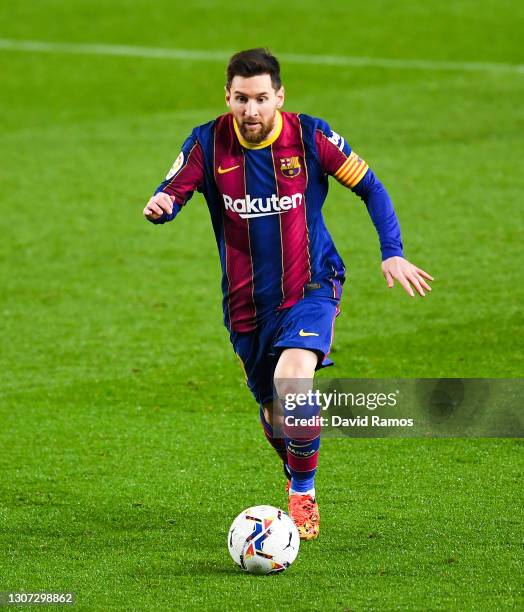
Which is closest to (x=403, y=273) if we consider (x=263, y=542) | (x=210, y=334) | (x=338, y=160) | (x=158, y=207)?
(x=338, y=160)

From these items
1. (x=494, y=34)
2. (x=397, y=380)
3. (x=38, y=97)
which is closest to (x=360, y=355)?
(x=397, y=380)

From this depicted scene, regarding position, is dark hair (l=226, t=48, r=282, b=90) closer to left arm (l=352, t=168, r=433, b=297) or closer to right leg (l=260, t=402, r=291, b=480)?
left arm (l=352, t=168, r=433, b=297)

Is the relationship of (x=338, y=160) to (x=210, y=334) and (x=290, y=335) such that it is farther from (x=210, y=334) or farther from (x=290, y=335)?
(x=210, y=334)

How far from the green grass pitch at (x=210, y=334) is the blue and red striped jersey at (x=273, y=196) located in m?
1.18

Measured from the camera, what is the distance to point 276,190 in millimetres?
6332

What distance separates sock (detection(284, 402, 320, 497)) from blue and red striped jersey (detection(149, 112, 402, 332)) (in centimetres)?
58

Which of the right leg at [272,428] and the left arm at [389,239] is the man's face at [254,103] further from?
the right leg at [272,428]

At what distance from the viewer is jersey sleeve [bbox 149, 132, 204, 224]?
631cm

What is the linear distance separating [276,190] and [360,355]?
11.6 ft

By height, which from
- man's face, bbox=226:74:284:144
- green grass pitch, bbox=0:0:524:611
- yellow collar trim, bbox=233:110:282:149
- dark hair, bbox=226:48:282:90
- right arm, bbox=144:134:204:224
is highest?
dark hair, bbox=226:48:282:90

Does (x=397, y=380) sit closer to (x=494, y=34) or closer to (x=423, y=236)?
(x=423, y=236)

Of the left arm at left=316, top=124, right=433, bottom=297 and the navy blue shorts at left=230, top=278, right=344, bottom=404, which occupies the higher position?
the left arm at left=316, top=124, right=433, bottom=297

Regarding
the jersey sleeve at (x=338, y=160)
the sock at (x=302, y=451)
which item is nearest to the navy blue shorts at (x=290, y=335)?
the sock at (x=302, y=451)

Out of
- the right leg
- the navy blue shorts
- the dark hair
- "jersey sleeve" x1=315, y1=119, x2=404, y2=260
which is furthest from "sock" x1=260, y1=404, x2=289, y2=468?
the dark hair
